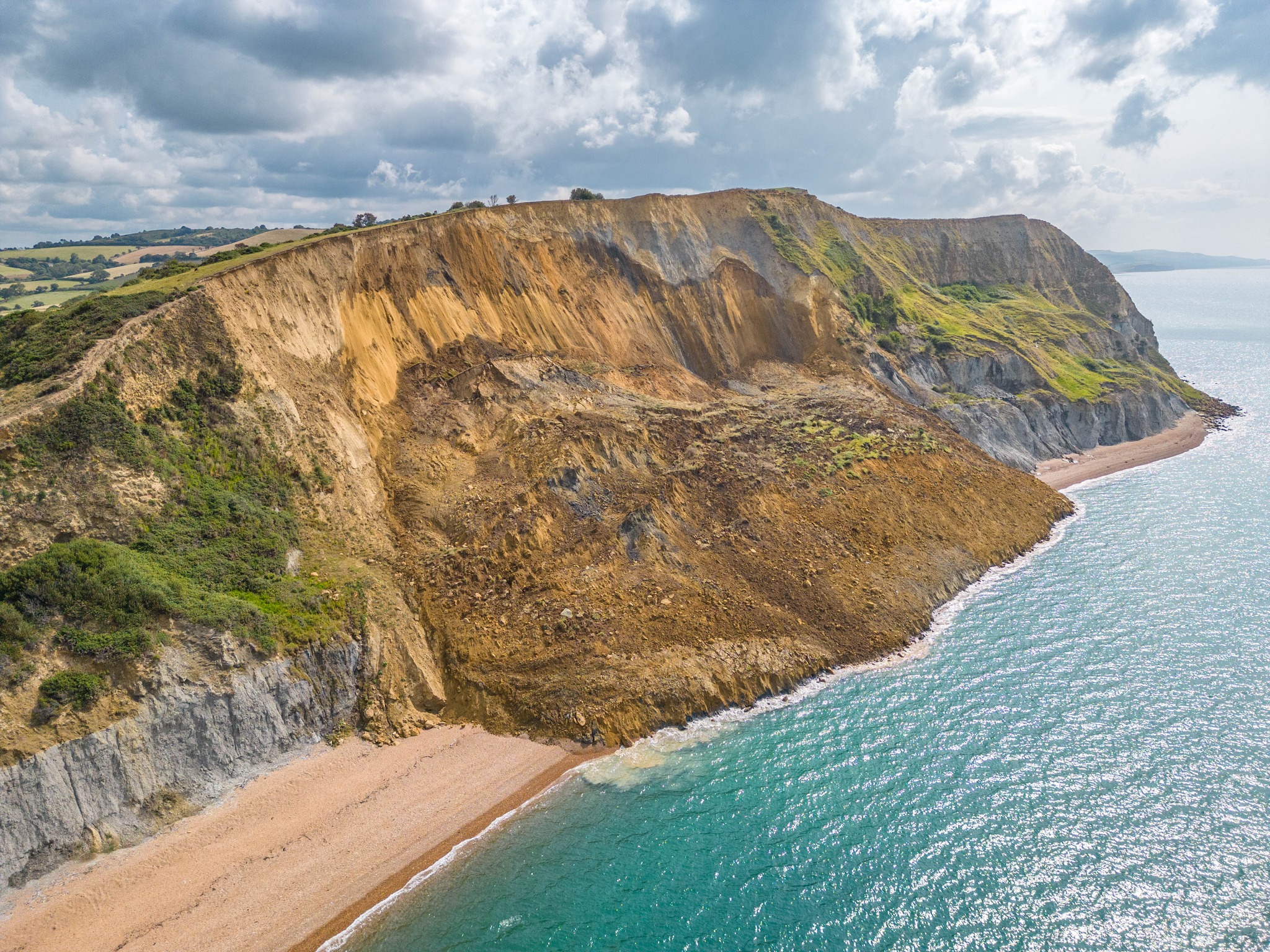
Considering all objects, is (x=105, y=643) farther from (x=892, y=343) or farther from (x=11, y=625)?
(x=892, y=343)

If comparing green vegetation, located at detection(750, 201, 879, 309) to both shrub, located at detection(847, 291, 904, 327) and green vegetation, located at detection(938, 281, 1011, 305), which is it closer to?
shrub, located at detection(847, 291, 904, 327)

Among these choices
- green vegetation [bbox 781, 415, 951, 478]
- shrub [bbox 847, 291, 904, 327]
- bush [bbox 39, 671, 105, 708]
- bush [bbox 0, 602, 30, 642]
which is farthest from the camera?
shrub [bbox 847, 291, 904, 327]

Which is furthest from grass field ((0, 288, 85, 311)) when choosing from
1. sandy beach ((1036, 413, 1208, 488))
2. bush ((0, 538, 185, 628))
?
sandy beach ((1036, 413, 1208, 488))

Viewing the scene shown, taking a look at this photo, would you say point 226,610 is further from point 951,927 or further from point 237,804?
point 951,927

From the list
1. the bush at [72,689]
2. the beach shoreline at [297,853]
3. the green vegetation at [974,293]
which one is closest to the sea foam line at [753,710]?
the beach shoreline at [297,853]

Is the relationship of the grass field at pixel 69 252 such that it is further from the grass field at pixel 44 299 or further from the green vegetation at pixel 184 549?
the green vegetation at pixel 184 549

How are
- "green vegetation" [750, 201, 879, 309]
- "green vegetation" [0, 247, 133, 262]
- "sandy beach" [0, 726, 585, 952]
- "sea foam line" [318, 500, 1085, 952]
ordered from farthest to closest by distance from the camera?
"green vegetation" [0, 247, 133, 262]
"green vegetation" [750, 201, 879, 309]
"sea foam line" [318, 500, 1085, 952]
"sandy beach" [0, 726, 585, 952]

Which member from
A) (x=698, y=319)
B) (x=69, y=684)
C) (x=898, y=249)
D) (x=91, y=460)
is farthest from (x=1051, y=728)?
(x=898, y=249)

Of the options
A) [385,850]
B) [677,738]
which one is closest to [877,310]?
[677,738]
